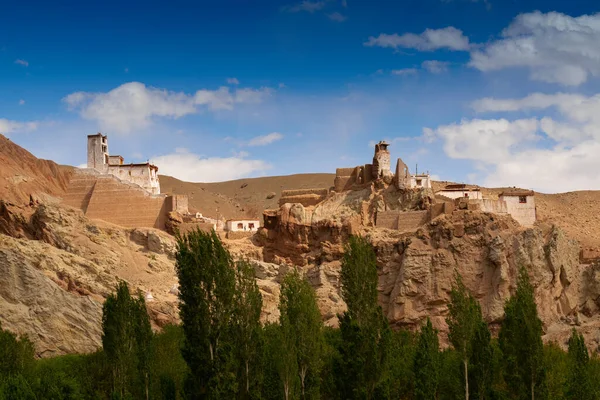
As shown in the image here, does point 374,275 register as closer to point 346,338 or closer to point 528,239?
point 346,338

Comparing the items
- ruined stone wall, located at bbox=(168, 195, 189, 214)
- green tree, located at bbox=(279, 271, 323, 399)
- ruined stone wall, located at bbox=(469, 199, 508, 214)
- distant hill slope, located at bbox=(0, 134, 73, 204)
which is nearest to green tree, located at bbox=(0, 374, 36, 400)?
green tree, located at bbox=(279, 271, 323, 399)

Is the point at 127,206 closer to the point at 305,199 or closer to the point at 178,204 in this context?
the point at 178,204

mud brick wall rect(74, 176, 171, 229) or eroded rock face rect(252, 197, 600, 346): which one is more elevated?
mud brick wall rect(74, 176, 171, 229)

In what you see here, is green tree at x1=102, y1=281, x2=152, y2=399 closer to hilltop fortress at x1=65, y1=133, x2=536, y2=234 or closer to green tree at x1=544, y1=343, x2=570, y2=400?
green tree at x1=544, y1=343, x2=570, y2=400

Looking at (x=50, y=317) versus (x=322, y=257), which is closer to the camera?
(x=50, y=317)

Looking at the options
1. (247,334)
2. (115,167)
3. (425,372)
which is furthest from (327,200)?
(247,334)

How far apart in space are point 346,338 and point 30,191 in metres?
34.4

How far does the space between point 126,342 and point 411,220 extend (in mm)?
26033

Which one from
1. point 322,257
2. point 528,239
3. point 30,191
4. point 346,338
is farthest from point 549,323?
point 30,191

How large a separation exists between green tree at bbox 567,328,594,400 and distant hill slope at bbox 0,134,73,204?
3888 centimetres

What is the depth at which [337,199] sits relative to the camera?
222ft

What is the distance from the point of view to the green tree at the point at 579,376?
4094 cm

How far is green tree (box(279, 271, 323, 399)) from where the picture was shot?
129 ft

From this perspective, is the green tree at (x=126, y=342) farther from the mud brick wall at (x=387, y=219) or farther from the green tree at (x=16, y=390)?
the mud brick wall at (x=387, y=219)
